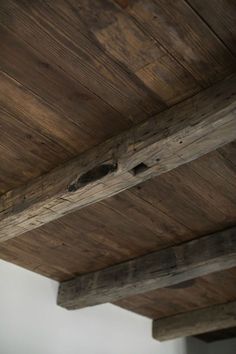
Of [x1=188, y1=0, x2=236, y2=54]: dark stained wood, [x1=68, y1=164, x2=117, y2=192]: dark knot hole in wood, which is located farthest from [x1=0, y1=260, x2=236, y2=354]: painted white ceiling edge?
[x1=188, y1=0, x2=236, y2=54]: dark stained wood

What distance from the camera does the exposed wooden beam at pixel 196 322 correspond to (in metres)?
2.56

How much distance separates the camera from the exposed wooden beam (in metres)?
2.56

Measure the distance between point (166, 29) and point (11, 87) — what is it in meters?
0.46

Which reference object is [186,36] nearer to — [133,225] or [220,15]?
[220,15]

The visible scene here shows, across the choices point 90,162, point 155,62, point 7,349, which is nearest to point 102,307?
point 7,349

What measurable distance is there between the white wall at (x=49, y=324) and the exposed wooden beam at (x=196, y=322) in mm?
198

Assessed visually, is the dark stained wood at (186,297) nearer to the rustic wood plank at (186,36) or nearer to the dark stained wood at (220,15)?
the rustic wood plank at (186,36)

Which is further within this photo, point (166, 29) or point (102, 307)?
point (102, 307)

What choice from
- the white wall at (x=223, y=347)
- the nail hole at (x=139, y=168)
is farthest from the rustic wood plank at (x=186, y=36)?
the white wall at (x=223, y=347)

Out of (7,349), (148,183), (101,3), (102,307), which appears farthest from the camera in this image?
(102,307)

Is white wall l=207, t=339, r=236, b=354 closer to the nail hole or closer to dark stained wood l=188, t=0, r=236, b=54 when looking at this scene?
the nail hole

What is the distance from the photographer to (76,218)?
1787 millimetres

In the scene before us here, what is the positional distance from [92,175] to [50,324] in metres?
1.18

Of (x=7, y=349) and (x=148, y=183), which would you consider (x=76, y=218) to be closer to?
(x=148, y=183)
